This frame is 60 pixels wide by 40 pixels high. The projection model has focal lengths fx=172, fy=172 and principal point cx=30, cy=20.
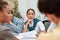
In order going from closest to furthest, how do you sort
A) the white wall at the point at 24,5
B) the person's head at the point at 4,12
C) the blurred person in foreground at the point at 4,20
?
the blurred person in foreground at the point at 4,20
the person's head at the point at 4,12
the white wall at the point at 24,5

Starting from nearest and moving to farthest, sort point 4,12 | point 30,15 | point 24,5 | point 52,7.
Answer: point 52,7
point 4,12
point 30,15
point 24,5

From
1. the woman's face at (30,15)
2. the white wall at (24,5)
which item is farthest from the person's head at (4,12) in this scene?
the white wall at (24,5)

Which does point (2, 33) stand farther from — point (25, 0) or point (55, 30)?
point (25, 0)

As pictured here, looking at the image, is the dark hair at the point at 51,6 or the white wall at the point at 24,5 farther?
the white wall at the point at 24,5

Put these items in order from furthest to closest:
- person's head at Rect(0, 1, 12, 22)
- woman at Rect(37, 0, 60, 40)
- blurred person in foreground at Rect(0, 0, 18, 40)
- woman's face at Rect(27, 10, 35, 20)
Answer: woman's face at Rect(27, 10, 35, 20)
person's head at Rect(0, 1, 12, 22)
blurred person in foreground at Rect(0, 0, 18, 40)
woman at Rect(37, 0, 60, 40)

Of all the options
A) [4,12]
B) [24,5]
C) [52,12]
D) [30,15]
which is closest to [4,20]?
[4,12]

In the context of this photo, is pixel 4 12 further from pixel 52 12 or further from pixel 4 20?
pixel 52 12

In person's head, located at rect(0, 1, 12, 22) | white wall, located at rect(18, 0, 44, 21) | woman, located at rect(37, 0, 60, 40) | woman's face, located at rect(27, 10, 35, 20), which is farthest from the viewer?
white wall, located at rect(18, 0, 44, 21)

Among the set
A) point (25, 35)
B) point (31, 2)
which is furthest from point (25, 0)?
point (25, 35)

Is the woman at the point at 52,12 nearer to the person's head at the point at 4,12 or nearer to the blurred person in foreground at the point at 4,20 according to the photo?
the blurred person in foreground at the point at 4,20

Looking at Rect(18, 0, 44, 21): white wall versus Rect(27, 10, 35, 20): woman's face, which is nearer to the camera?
Rect(27, 10, 35, 20): woman's face

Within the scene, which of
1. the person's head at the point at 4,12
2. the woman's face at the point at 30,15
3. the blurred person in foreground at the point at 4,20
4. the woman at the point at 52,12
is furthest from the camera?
the woman's face at the point at 30,15

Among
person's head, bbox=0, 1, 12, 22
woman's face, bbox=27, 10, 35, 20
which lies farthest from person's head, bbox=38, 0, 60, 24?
woman's face, bbox=27, 10, 35, 20

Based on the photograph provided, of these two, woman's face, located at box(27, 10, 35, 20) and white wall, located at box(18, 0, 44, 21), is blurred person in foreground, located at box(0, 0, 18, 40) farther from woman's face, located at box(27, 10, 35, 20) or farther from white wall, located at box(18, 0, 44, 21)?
white wall, located at box(18, 0, 44, 21)
